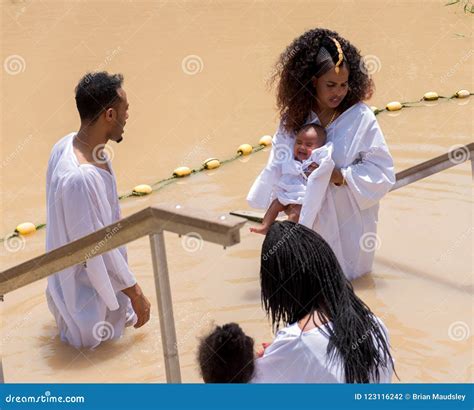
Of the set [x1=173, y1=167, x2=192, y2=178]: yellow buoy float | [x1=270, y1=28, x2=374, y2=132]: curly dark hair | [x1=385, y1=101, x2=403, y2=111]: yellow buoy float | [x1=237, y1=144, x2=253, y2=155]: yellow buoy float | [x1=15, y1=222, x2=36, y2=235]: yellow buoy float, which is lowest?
[x1=15, y1=222, x2=36, y2=235]: yellow buoy float

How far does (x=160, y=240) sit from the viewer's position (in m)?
3.54

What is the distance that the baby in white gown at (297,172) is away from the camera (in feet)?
18.7

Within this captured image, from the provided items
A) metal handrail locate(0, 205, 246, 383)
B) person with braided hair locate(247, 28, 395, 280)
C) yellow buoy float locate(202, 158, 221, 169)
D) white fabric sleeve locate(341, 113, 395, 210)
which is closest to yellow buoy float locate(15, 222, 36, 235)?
yellow buoy float locate(202, 158, 221, 169)

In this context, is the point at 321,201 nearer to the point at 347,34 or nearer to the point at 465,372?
the point at 465,372

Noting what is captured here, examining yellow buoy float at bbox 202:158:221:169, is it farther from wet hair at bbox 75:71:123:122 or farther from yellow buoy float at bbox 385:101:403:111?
wet hair at bbox 75:71:123:122

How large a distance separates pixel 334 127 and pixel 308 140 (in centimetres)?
18

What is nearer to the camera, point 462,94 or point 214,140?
point 214,140

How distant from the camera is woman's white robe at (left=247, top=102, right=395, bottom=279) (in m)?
5.70

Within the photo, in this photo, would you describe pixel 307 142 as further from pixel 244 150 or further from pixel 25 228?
pixel 244 150

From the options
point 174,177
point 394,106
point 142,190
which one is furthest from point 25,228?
point 394,106

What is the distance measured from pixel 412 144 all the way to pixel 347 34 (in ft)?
13.7

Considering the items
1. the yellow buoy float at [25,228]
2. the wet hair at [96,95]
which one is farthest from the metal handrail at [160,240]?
the yellow buoy float at [25,228]

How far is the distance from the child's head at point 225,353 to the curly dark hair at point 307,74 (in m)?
2.67

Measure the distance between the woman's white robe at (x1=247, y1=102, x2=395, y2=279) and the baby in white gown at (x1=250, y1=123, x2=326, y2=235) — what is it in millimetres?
77
